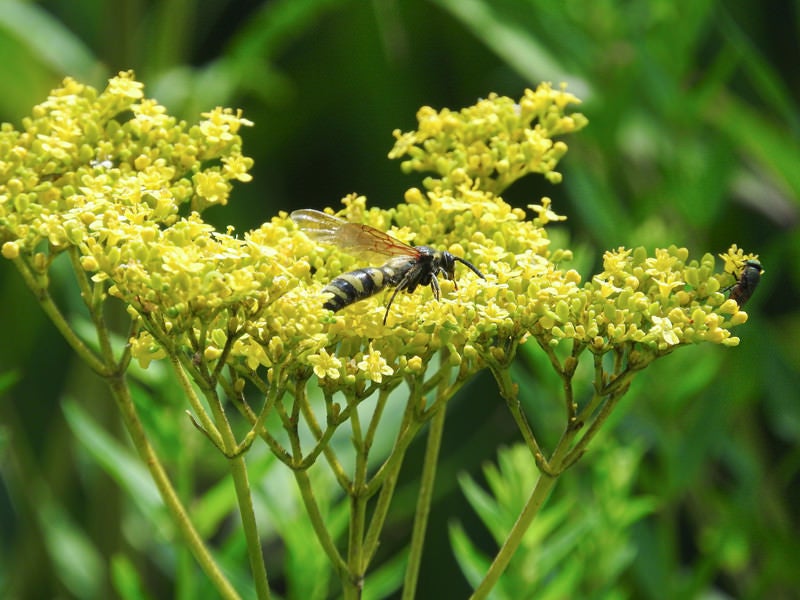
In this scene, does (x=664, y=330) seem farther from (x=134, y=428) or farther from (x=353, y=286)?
(x=134, y=428)

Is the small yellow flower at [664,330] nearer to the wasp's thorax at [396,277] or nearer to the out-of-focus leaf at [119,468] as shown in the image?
the wasp's thorax at [396,277]

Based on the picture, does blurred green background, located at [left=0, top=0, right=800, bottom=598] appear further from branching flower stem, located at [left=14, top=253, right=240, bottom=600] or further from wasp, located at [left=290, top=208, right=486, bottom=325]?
wasp, located at [left=290, top=208, right=486, bottom=325]

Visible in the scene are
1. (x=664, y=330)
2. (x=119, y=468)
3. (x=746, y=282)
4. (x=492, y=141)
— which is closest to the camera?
(x=664, y=330)

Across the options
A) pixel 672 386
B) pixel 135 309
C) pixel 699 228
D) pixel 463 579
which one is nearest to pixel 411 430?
pixel 135 309

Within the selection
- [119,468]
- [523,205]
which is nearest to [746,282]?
[119,468]

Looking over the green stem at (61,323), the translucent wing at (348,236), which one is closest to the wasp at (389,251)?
the translucent wing at (348,236)

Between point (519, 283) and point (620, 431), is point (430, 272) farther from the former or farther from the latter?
point (620, 431)
